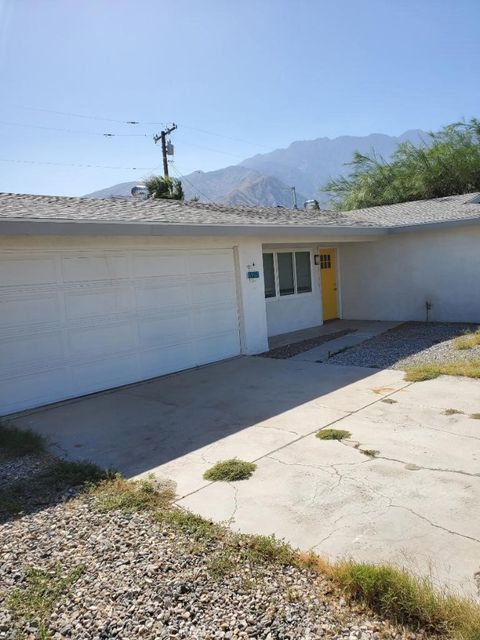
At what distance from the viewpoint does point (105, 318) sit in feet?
27.7

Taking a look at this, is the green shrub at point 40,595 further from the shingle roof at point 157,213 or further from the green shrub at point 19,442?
the shingle roof at point 157,213

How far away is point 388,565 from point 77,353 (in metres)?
6.17

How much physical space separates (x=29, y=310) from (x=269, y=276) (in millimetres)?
7287

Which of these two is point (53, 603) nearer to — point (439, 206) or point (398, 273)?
point (398, 273)

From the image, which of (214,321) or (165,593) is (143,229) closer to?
(214,321)

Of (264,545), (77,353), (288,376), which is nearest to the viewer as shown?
(264,545)

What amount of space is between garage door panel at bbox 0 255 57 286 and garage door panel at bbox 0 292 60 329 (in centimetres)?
22

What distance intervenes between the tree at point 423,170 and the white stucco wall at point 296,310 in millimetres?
14296

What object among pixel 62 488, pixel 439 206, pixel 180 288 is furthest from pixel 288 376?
pixel 439 206

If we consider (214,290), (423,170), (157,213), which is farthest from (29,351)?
(423,170)

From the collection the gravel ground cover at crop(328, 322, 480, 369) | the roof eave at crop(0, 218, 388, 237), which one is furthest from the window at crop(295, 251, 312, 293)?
the gravel ground cover at crop(328, 322, 480, 369)

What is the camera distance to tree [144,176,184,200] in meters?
24.3

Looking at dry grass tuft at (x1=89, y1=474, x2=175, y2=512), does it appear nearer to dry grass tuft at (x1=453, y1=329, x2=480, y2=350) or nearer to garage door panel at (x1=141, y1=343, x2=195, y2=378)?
garage door panel at (x1=141, y1=343, x2=195, y2=378)

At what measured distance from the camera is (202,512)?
13.4 ft
